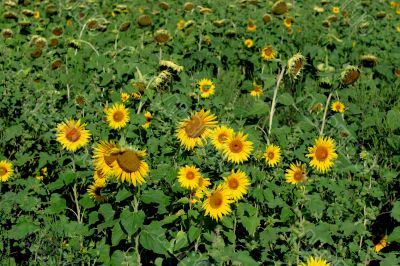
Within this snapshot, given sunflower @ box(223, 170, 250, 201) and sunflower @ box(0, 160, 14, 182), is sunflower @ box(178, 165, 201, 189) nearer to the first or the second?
sunflower @ box(223, 170, 250, 201)

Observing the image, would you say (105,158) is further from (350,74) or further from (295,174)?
(350,74)

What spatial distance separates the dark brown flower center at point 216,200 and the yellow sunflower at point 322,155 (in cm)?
71

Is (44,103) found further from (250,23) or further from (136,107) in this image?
(250,23)

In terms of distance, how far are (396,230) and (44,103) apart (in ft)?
8.96

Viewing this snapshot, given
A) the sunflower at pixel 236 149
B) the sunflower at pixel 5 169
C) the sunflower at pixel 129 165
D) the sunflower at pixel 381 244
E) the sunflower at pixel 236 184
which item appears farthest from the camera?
the sunflower at pixel 5 169

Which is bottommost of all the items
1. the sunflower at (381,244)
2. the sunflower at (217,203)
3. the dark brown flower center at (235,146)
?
the sunflower at (381,244)

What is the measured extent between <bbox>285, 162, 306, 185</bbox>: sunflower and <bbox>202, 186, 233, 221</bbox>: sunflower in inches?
22.1

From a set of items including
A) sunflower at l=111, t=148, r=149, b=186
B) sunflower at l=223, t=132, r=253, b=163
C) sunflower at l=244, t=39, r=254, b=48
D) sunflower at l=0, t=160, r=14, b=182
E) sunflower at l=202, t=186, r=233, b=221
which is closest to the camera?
sunflower at l=111, t=148, r=149, b=186

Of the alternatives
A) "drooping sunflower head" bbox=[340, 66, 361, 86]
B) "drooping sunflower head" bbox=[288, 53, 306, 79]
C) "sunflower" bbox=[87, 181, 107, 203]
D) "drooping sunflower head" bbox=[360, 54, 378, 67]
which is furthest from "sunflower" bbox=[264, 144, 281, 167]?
"drooping sunflower head" bbox=[360, 54, 378, 67]

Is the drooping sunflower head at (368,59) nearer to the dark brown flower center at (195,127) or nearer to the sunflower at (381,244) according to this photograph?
the sunflower at (381,244)

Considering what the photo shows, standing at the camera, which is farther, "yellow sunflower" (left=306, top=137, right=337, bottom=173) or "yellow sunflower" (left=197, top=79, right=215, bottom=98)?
"yellow sunflower" (left=197, top=79, right=215, bottom=98)

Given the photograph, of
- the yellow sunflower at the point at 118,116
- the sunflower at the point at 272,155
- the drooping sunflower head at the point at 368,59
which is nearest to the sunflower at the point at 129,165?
the yellow sunflower at the point at 118,116

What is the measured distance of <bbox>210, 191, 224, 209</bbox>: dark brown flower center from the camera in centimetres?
249

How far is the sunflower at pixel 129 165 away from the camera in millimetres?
2195
